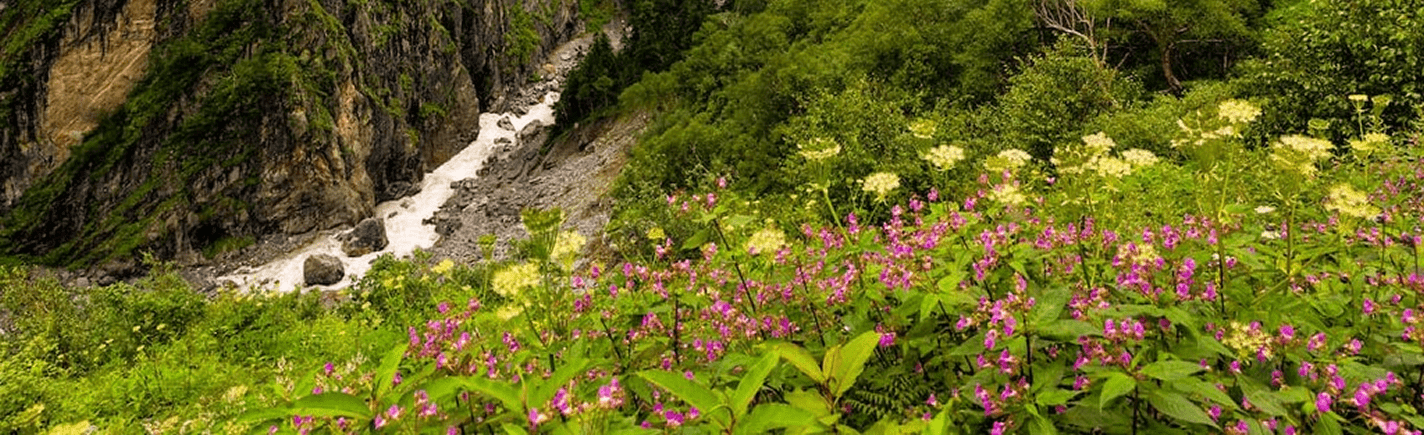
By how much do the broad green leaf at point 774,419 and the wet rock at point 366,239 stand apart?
179 ft

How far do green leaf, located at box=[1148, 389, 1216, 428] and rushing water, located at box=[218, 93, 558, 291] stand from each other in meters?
41.3

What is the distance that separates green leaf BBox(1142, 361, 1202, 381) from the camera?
187 centimetres

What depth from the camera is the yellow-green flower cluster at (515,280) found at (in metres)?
3.04

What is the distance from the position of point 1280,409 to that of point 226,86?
2801 inches

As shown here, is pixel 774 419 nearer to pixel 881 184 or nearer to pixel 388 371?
pixel 388 371

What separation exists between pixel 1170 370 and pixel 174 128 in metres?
74.1

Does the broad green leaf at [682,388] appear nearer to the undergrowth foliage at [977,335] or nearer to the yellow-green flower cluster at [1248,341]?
the undergrowth foliage at [977,335]

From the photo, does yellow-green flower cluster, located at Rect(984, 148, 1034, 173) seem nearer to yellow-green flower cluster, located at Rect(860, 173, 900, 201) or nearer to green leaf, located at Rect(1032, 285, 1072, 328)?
yellow-green flower cluster, located at Rect(860, 173, 900, 201)

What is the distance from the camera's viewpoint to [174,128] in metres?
58.2

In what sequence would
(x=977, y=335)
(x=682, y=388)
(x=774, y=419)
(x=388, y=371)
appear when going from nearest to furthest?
1. (x=774, y=419)
2. (x=682, y=388)
3. (x=388, y=371)
4. (x=977, y=335)

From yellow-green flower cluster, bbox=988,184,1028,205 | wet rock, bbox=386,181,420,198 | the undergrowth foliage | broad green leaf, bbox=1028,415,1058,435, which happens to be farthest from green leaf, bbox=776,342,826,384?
wet rock, bbox=386,181,420,198

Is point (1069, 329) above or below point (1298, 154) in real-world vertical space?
below

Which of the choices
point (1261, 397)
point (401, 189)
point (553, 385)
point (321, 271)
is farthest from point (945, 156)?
point (401, 189)

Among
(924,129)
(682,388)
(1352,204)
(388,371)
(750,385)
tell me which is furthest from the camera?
(924,129)
